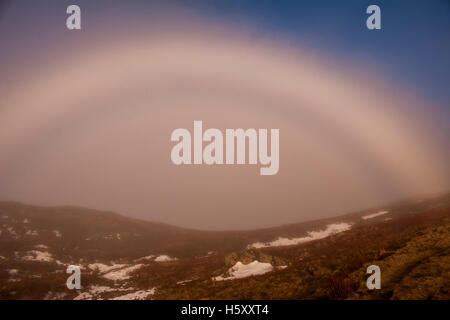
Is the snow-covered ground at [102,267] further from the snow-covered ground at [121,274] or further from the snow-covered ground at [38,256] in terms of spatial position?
the snow-covered ground at [38,256]

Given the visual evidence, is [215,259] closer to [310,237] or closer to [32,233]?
[310,237]

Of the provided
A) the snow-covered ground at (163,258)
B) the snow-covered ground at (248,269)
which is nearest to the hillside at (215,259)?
the snow-covered ground at (248,269)

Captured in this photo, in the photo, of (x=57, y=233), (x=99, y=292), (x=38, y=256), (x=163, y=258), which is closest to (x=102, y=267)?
(x=163, y=258)

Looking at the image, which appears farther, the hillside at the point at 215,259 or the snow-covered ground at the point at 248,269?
the snow-covered ground at the point at 248,269

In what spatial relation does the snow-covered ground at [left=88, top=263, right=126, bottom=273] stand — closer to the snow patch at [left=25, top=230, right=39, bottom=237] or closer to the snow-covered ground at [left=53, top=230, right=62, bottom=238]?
the snow-covered ground at [left=53, top=230, right=62, bottom=238]

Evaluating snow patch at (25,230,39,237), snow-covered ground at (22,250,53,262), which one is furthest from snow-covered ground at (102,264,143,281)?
snow patch at (25,230,39,237)
